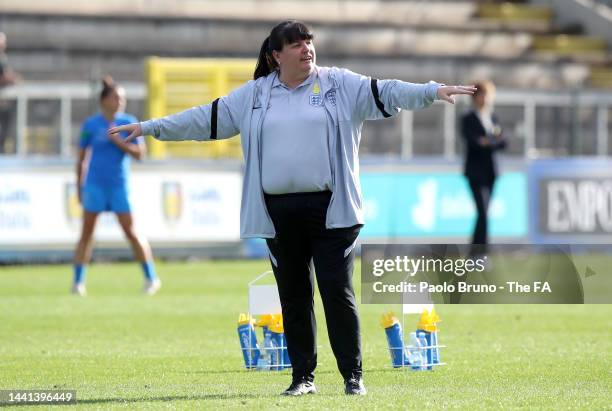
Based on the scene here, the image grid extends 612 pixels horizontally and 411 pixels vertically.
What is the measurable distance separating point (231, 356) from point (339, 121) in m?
3.12

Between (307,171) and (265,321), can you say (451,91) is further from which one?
(265,321)

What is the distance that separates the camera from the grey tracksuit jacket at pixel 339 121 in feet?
26.6

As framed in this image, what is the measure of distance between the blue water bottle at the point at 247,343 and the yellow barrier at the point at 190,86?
47.6 ft

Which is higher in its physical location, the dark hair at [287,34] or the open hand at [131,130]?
the dark hair at [287,34]

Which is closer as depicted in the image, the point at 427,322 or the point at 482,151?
the point at 427,322

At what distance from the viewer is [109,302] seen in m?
15.7

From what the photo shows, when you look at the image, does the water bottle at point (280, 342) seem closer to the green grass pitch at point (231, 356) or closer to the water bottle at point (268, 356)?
the water bottle at point (268, 356)

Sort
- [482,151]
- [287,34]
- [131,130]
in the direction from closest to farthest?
[287,34] → [131,130] → [482,151]

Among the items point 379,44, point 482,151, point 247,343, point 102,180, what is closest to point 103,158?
point 102,180

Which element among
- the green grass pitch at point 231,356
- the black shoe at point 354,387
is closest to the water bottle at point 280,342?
the green grass pitch at point 231,356

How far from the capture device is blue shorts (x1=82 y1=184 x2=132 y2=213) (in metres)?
16.4

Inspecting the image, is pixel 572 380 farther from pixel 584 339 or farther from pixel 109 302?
pixel 109 302

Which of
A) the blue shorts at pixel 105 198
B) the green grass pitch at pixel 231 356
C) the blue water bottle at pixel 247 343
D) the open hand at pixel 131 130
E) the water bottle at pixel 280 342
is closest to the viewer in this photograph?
the green grass pitch at pixel 231 356

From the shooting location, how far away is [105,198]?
16484 mm
